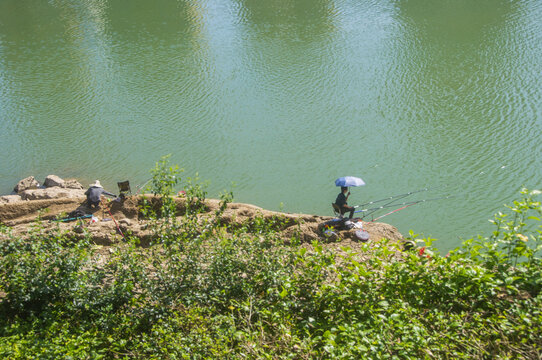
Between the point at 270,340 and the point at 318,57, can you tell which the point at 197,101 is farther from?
the point at 270,340

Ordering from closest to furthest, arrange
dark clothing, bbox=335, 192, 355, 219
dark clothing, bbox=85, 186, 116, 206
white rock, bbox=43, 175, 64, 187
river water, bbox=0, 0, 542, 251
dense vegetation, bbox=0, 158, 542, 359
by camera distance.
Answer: dense vegetation, bbox=0, 158, 542, 359, dark clothing, bbox=335, 192, 355, 219, dark clothing, bbox=85, 186, 116, 206, river water, bbox=0, 0, 542, 251, white rock, bbox=43, 175, 64, 187

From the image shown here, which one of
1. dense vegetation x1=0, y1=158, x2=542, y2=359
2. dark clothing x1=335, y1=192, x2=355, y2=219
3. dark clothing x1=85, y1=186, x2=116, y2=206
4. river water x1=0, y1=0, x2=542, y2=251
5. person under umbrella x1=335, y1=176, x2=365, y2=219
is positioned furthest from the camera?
river water x1=0, y1=0, x2=542, y2=251

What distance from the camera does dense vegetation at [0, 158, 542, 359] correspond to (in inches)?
179

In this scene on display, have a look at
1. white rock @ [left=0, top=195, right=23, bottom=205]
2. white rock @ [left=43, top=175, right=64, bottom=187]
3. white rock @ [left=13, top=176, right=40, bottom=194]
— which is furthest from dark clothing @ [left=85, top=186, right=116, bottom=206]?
white rock @ [left=13, top=176, right=40, bottom=194]

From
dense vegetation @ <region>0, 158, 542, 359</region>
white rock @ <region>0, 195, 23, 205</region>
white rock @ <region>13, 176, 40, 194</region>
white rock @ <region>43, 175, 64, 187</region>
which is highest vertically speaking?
white rock @ <region>43, 175, 64, 187</region>

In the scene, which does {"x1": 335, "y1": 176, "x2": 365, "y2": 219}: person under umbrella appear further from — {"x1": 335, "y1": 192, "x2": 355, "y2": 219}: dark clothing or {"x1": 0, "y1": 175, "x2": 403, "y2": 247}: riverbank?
{"x1": 0, "y1": 175, "x2": 403, "y2": 247}: riverbank

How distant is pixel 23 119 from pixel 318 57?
11402 mm

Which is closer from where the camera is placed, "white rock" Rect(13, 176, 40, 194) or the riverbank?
the riverbank

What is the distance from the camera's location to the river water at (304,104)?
1151 cm

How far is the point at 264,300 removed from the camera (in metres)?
5.53

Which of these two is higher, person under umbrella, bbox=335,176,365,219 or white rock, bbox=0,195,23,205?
person under umbrella, bbox=335,176,365,219

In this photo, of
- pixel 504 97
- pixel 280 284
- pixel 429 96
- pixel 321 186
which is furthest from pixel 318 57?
pixel 280 284

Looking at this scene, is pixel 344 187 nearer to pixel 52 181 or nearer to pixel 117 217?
pixel 117 217

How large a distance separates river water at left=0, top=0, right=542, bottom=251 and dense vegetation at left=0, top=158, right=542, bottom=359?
447 cm
